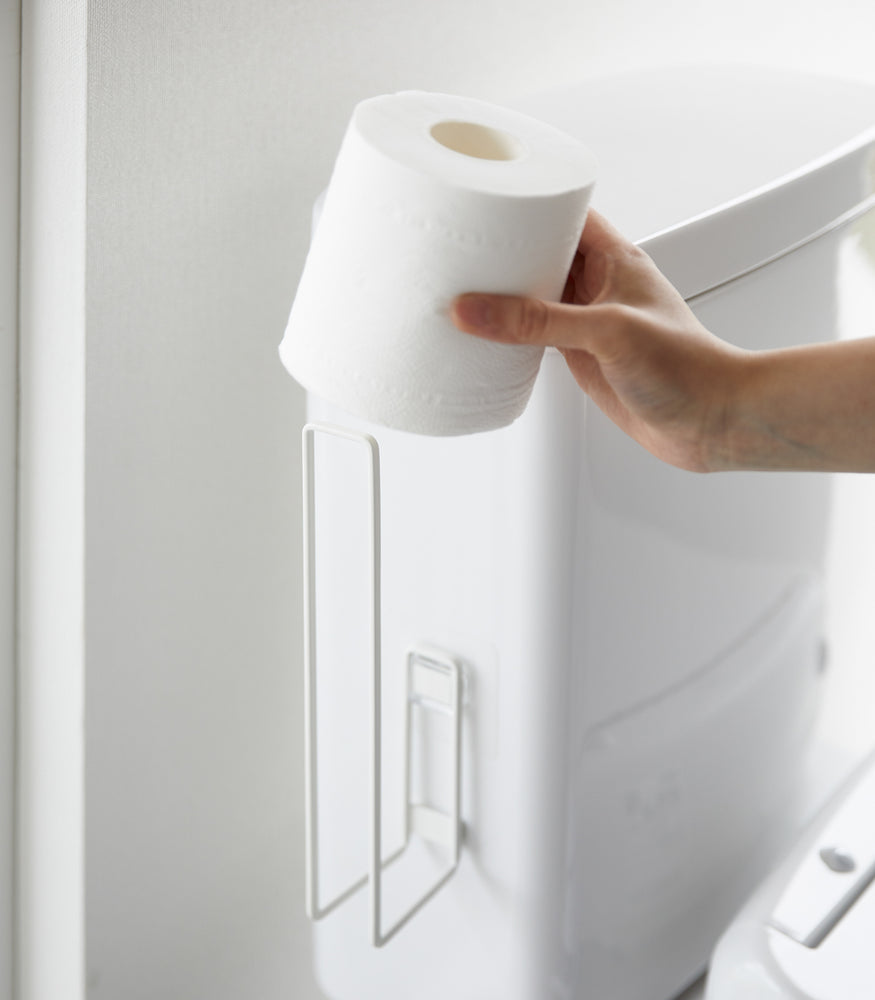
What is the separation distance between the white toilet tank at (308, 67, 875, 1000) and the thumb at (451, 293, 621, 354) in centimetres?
13

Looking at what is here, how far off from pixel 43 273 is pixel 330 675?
31 cm

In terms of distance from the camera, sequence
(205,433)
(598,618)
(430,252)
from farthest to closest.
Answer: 1. (205,433)
2. (598,618)
3. (430,252)

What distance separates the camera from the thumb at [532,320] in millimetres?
461

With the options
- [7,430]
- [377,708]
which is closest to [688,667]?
[377,708]

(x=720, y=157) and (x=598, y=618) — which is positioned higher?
(x=720, y=157)

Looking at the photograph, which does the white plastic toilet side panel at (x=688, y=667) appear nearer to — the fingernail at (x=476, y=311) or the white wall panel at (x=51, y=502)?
the fingernail at (x=476, y=311)

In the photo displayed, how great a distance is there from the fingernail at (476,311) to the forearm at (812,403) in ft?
0.42

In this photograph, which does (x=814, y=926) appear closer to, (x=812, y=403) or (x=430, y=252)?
(x=812, y=403)

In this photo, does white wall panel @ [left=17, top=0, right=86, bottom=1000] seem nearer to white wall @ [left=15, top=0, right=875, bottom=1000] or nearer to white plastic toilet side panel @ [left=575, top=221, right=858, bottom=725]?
white wall @ [left=15, top=0, right=875, bottom=1000]

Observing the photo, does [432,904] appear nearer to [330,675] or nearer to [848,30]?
[330,675]

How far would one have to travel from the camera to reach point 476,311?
0.46 meters

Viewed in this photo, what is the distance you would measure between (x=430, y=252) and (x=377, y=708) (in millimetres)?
315

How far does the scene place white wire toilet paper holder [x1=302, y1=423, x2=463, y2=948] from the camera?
2.22ft

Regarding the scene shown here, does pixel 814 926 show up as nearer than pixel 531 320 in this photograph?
No
